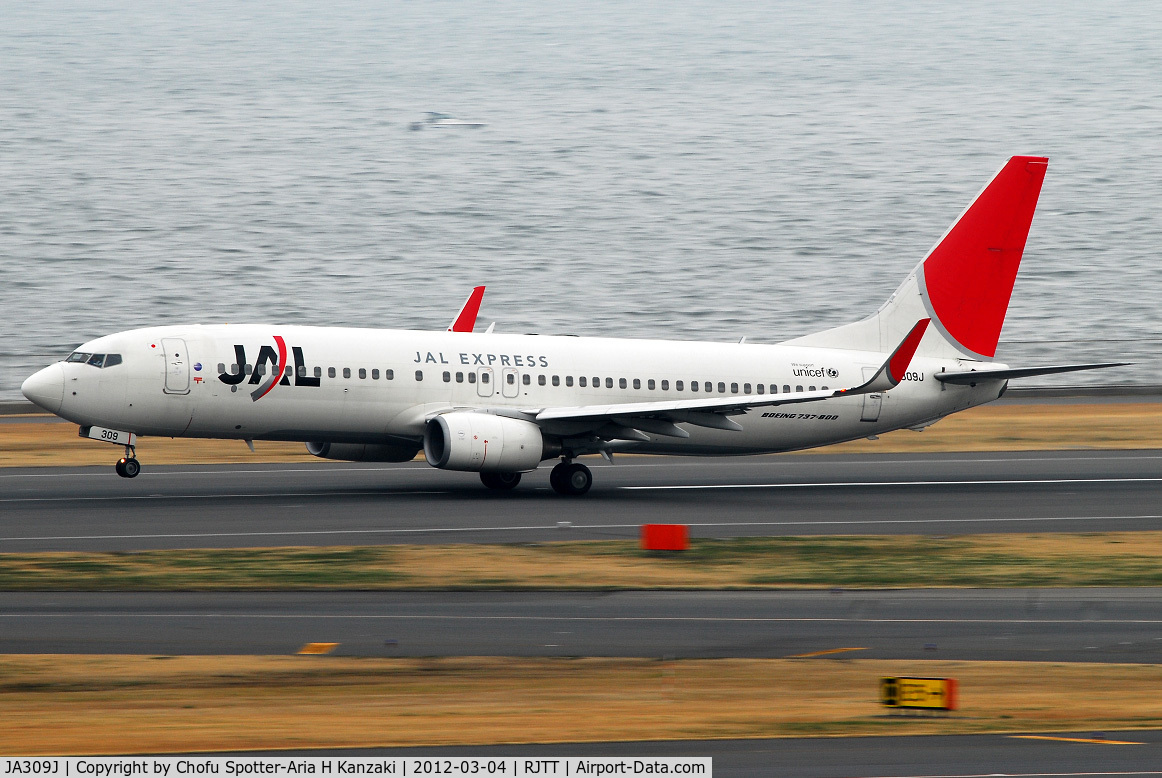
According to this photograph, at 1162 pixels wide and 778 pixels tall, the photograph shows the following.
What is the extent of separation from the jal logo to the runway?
11.4 metres

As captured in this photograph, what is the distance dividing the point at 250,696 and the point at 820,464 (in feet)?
100

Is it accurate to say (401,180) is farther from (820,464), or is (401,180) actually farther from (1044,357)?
(820,464)

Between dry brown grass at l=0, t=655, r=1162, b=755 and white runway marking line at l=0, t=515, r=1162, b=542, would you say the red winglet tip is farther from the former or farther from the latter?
dry brown grass at l=0, t=655, r=1162, b=755

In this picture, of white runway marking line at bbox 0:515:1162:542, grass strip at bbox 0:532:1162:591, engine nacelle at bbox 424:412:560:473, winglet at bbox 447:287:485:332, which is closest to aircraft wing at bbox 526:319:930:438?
engine nacelle at bbox 424:412:560:473

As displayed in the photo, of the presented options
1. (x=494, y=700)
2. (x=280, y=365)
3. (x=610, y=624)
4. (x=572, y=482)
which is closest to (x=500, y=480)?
(x=572, y=482)

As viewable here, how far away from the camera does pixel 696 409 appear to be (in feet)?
111

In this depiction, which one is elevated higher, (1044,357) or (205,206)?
(205,206)

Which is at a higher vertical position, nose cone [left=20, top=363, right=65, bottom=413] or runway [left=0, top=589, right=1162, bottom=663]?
nose cone [left=20, top=363, right=65, bottom=413]

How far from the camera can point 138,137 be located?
145 meters

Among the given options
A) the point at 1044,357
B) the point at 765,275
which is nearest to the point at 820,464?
the point at 1044,357

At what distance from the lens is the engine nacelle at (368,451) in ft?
115

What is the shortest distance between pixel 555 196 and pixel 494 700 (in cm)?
11578

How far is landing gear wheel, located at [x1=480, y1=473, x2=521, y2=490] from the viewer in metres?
35.3

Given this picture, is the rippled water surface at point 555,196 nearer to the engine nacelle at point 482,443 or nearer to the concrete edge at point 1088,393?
the concrete edge at point 1088,393
